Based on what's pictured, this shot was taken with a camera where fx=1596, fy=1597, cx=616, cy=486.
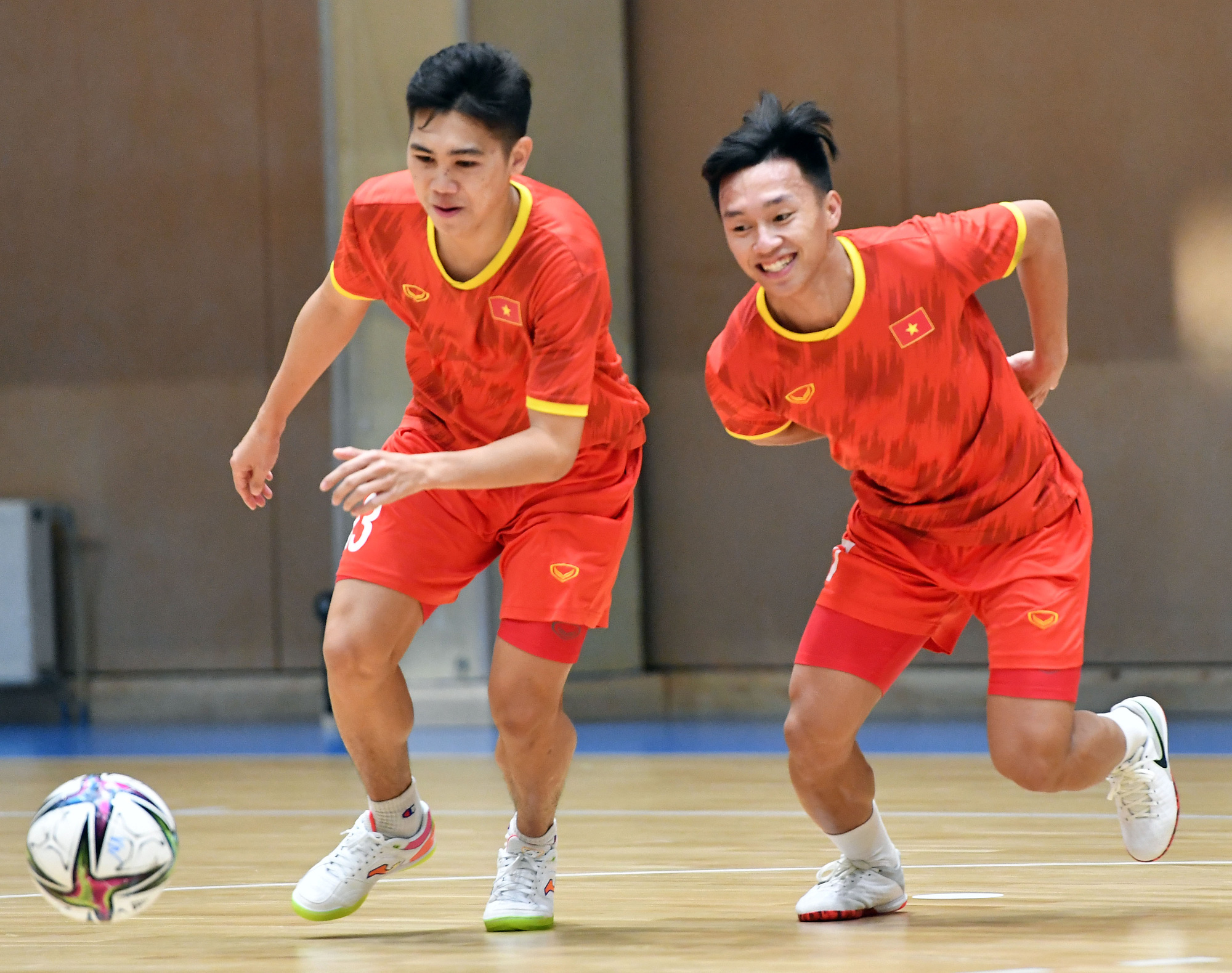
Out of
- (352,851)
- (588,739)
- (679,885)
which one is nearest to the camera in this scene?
(352,851)

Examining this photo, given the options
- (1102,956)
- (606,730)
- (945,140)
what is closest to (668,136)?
A: (945,140)

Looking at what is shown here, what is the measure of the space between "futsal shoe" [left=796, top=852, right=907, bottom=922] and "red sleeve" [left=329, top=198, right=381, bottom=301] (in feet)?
5.20

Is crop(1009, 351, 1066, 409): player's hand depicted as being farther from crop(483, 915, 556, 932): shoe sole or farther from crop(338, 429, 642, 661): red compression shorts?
crop(483, 915, 556, 932): shoe sole

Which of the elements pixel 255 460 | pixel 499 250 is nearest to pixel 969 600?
pixel 499 250

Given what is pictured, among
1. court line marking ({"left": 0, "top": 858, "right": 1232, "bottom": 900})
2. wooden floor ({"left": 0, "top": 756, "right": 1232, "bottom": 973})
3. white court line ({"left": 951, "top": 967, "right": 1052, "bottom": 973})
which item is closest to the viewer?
white court line ({"left": 951, "top": 967, "right": 1052, "bottom": 973})

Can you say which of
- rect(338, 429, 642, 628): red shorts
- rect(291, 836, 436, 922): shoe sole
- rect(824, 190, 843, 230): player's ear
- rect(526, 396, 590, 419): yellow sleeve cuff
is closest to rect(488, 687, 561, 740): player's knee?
rect(338, 429, 642, 628): red shorts

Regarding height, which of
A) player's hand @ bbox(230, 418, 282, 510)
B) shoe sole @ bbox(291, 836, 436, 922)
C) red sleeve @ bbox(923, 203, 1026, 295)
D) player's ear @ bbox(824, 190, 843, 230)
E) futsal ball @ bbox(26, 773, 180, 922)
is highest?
player's ear @ bbox(824, 190, 843, 230)

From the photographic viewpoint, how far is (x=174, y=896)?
12.3 ft

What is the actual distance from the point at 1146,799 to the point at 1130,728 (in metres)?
0.17

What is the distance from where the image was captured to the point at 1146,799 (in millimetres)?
3459

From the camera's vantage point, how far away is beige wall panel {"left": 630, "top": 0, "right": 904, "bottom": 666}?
312 inches

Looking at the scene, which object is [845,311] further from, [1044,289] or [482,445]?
[482,445]

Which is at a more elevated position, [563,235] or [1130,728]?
[563,235]

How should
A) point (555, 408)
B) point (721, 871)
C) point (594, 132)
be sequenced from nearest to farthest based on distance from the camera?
point (555, 408) < point (721, 871) < point (594, 132)
